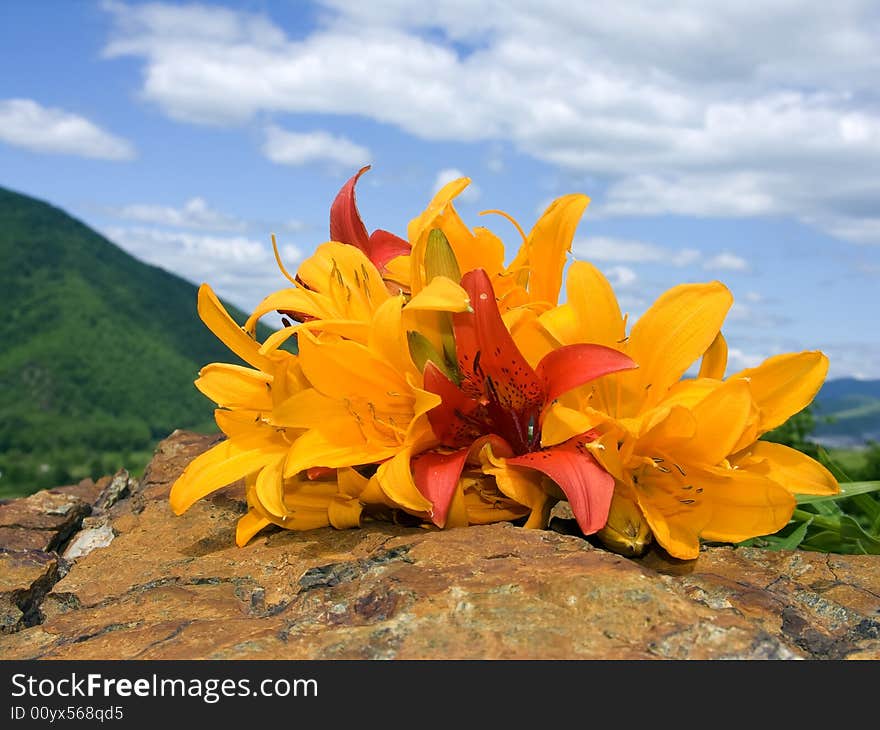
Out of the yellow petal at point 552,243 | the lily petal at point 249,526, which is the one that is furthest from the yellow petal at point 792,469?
the lily petal at point 249,526

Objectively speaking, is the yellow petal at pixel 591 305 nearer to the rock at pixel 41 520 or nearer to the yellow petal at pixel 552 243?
the yellow petal at pixel 552 243

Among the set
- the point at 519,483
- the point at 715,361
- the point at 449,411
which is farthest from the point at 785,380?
the point at 449,411

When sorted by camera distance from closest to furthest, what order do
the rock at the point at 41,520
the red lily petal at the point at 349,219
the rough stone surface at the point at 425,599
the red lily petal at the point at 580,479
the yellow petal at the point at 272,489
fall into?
the rough stone surface at the point at 425,599 < the red lily petal at the point at 580,479 < the yellow petal at the point at 272,489 < the red lily petal at the point at 349,219 < the rock at the point at 41,520

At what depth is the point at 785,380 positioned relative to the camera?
273 centimetres

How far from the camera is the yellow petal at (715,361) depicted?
A: 2.78 meters

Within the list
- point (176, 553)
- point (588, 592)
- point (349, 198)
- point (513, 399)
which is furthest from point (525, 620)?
point (349, 198)

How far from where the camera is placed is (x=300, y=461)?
2588 millimetres

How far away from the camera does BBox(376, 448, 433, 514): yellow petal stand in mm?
2449

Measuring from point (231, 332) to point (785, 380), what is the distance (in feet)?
5.79

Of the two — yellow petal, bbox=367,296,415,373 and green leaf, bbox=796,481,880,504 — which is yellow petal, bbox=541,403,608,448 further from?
green leaf, bbox=796,481,880,504

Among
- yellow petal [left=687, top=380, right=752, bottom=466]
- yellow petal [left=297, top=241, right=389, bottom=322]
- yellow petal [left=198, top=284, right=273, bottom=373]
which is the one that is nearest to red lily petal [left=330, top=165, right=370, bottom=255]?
yellow petal [left=297, top=241, right=389, bottom=322]

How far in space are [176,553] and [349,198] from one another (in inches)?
52.9

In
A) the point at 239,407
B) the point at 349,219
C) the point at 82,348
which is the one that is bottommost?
the point at 82,348

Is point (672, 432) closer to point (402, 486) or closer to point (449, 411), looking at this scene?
point (449, 411)
